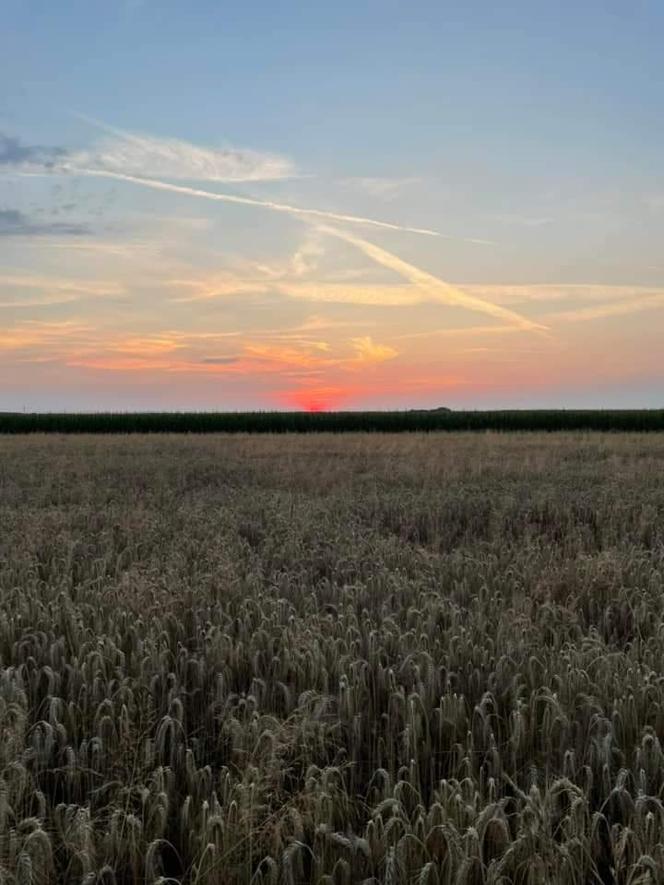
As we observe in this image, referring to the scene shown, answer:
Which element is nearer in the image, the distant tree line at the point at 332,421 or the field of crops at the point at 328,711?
the field of crops at the point at 328,711

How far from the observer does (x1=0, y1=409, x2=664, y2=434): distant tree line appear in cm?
5734

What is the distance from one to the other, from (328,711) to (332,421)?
187 ft

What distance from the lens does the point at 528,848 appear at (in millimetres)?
2434

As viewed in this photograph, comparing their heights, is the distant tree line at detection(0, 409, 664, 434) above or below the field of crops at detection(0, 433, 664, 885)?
above

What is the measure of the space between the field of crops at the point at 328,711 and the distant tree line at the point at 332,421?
49.4 metres

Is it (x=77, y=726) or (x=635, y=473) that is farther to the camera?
(x=635, y=473)

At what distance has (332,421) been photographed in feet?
199

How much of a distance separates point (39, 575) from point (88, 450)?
65.1 ft

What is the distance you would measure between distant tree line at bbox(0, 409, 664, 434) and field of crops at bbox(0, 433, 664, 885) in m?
49.4

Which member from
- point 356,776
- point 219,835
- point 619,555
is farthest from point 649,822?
point 619,555

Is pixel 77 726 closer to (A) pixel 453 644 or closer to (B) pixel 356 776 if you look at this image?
(B) pixel 356 776

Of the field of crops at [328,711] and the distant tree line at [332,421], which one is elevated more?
the distant tree line at [332,421]

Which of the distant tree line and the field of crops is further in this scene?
the distant tree line

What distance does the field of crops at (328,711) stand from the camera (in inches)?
96.0
